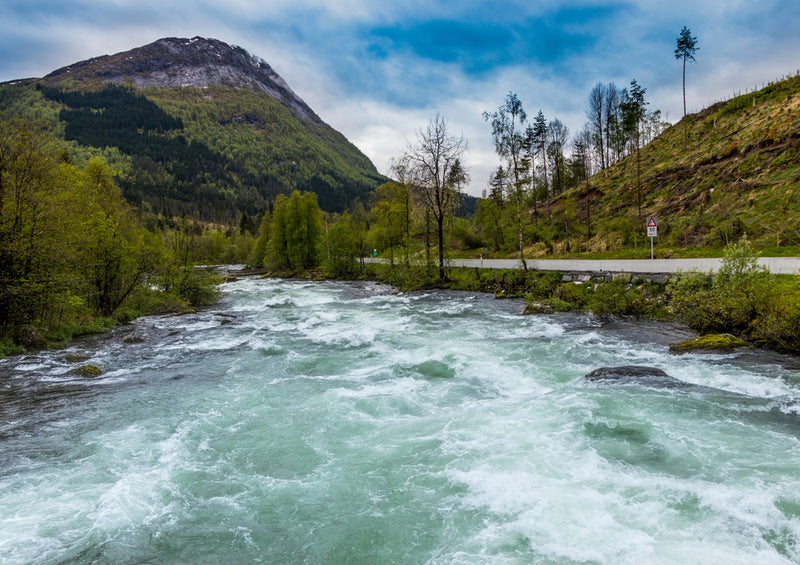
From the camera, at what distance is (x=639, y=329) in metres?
15.1

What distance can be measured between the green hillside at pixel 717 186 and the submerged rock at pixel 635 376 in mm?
16399

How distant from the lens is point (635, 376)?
991 centimetres

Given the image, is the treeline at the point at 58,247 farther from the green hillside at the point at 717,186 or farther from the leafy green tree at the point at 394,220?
the green hillside at the point at 717,186

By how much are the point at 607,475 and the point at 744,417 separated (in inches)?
146

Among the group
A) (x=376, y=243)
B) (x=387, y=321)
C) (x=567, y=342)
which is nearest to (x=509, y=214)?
(x=376, y=243)

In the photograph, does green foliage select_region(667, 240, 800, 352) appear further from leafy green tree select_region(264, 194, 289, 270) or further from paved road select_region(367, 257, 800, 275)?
leafy green tree select_region(264, 194, 289, 270)

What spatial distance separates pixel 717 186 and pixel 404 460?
38905 millimetres

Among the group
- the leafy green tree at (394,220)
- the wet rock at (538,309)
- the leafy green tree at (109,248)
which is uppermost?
the leafy green tree at (394,220)

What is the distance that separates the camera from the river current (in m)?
4.77

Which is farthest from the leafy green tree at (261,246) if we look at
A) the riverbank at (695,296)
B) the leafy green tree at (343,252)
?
the riverbank at (695,296)

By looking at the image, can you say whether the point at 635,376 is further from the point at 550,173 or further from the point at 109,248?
the point at 550,173

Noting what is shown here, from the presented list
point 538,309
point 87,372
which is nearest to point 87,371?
point 87,372

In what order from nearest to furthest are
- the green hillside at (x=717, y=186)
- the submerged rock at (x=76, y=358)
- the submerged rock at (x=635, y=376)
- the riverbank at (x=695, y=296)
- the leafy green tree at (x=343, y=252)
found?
the submerged rock at (x=635, y=376), the riverbank at (x=695, y=296), the submerged rock at (x=76, y=358), the green hillside at (x=717, y=186), the leafy green tree at (x=343, y=252)

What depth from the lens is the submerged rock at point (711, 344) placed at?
11.7 meters
